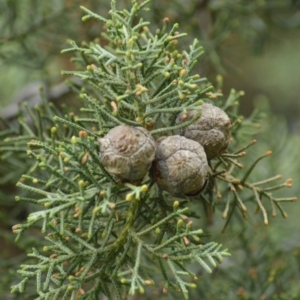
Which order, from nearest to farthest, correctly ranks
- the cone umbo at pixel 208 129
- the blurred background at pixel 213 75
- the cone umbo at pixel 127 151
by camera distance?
the cone umbo at pixel 127 151 → the cone umbo at pixel 208 129 → the blurred background at pixel 213 75

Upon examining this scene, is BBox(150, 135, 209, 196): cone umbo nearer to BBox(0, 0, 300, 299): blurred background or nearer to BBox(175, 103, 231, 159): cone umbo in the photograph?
BBox(175, 103, 231, 159): cone umbo

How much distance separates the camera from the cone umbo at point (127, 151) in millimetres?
848

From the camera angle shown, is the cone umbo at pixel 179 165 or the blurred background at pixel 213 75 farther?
the blurred background at pixel 213 75

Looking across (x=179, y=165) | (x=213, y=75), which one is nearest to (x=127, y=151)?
(x=179, y=165)

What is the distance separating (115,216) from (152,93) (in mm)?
236

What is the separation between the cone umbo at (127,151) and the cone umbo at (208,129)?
11 centimetres

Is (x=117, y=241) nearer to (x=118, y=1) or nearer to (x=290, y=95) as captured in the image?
(x=118, y=1)

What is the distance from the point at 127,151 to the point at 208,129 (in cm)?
18

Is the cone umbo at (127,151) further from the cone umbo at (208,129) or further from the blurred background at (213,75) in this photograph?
the blurred background at (213,75)

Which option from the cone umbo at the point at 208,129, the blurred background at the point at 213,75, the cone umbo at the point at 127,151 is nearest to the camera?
the cone umbo at the point at 127,151

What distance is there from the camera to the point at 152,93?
0.98m

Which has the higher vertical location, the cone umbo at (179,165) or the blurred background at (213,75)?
the cone umbo at (179,165)

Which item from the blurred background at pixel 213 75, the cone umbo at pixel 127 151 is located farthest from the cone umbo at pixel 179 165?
the blurred background at pixel 213 75

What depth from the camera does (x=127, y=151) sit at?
33.3 inches
